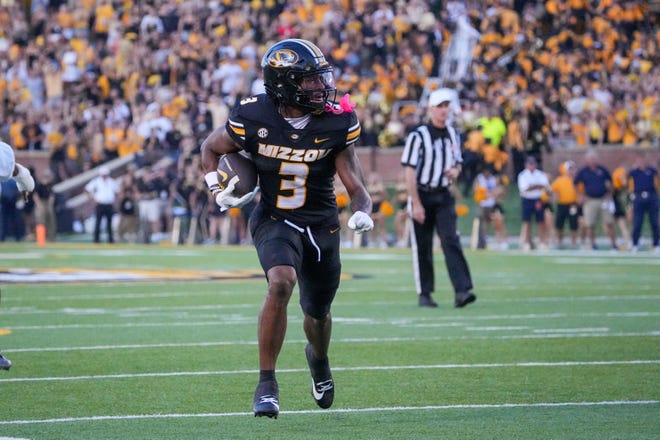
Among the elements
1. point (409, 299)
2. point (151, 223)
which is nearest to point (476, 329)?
point (409, 299)

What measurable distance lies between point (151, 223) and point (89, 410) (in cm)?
2125

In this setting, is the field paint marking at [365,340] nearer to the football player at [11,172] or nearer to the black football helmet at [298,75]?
the football player at [11,172]

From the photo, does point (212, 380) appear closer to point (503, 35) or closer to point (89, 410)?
point (89, 410)

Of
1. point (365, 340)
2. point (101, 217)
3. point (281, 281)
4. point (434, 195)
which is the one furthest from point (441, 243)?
point (101, 217)

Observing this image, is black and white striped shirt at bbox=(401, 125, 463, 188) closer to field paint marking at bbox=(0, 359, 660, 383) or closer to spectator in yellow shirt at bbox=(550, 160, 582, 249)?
field paint marking at bbox=(0, 359, 660, 383)

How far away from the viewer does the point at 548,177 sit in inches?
1022

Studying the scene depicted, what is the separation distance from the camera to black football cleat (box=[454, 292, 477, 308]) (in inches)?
473

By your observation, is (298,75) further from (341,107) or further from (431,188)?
(431,188)

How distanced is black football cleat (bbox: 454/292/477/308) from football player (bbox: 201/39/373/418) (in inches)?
216

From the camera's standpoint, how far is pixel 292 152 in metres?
6.38

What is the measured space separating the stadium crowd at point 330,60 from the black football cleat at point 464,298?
13834 mm

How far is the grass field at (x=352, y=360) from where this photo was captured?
626cm

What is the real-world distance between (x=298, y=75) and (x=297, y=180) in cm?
52

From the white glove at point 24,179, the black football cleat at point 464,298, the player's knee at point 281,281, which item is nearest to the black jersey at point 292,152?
the player's knee at point 281,281
